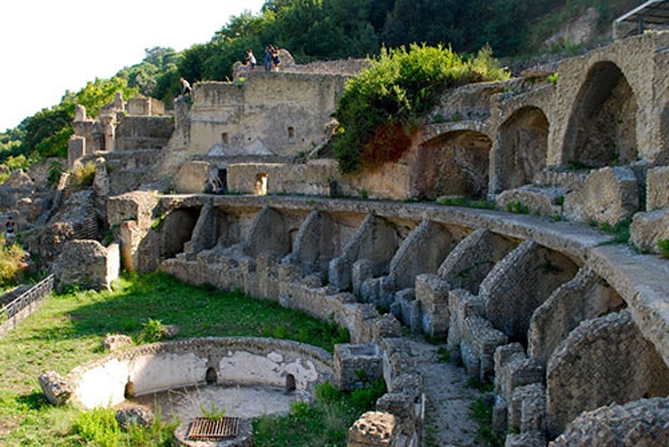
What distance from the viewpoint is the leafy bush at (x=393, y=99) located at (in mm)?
20766

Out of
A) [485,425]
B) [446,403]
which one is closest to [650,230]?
Result: [485,425]

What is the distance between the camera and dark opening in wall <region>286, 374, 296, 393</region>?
49.2 ft

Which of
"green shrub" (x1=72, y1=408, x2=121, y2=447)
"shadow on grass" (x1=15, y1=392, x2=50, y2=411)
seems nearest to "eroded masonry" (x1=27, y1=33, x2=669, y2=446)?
"green shrub" (x1=72, y1=408, x2=121, y2=447)

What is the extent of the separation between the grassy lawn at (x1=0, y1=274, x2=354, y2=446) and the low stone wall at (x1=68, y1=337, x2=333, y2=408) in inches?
18.8

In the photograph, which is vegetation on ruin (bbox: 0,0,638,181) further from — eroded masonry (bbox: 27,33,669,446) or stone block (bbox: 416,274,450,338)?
stone block (bbox: 416,274,450,338)

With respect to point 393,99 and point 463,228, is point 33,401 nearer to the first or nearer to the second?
point 463,228

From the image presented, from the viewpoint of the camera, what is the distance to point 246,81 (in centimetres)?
2895

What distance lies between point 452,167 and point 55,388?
42.8 ft

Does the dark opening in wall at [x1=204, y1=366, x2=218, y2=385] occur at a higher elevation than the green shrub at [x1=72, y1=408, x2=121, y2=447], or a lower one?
lower

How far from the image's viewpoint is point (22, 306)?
1719cm

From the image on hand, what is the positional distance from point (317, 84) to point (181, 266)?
35.0 ft

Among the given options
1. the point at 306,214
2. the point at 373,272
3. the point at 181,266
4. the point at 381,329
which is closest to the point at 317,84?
the point at 306,214

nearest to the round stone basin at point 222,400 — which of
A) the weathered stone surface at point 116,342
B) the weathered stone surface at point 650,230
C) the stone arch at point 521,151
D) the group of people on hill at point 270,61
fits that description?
the weathered stone surface at point 116,342

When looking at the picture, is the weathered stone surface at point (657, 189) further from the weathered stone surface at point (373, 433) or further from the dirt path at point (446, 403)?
the weathered stone surface at point (373, 433)
